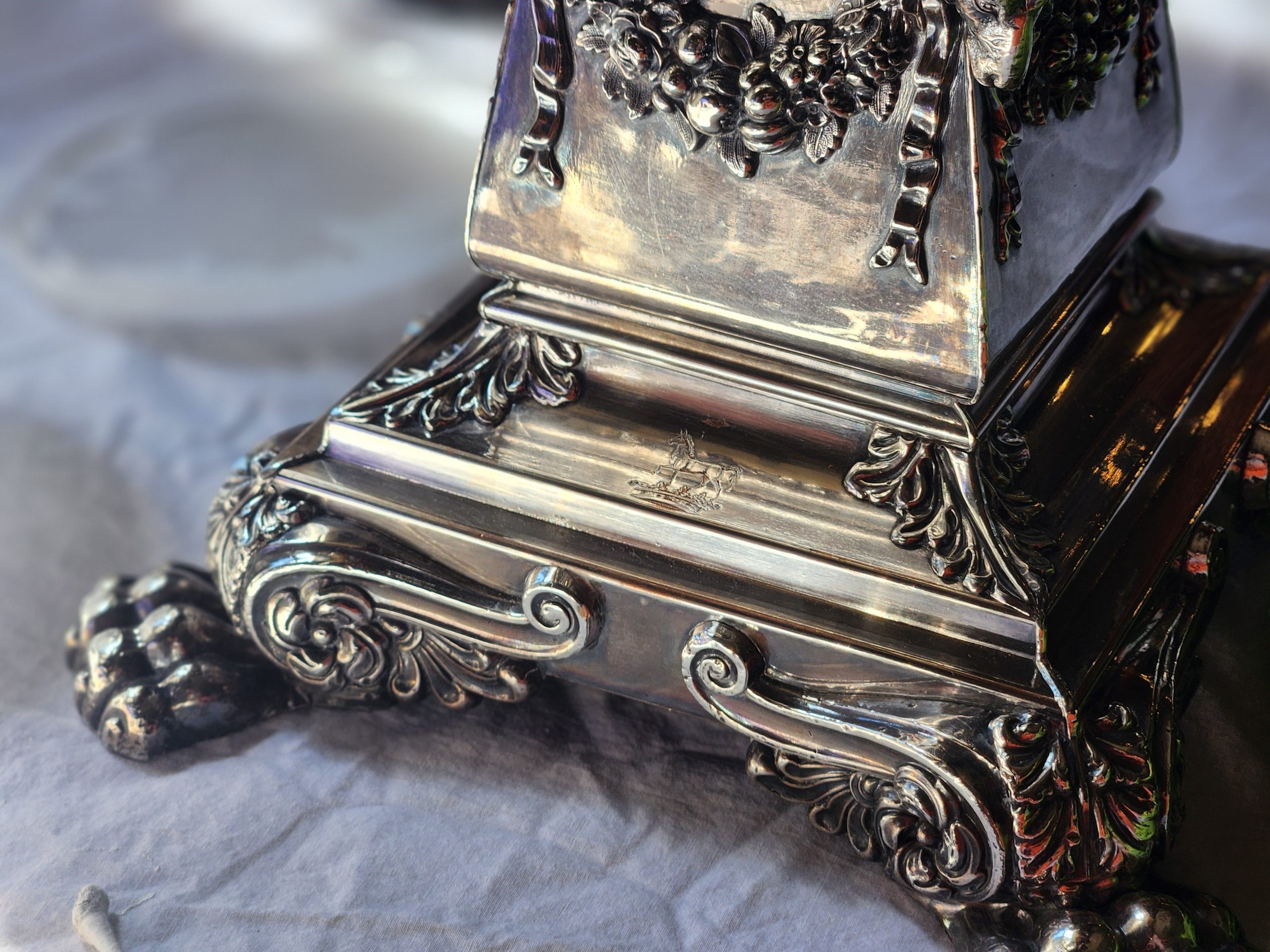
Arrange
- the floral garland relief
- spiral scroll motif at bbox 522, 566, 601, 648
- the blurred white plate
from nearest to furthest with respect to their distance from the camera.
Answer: the floral garland relief
spiral scroll motif at bbox 522, 566, 601, 648
the blurred white plate

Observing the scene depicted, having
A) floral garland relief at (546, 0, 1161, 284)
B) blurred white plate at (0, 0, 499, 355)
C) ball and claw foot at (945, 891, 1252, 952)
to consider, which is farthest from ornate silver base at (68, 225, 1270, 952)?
blurred white plate at (0, 0, 499, 355)

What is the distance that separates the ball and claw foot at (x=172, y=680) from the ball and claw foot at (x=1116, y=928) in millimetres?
419

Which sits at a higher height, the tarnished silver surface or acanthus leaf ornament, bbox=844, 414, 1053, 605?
the tarnished silver surface

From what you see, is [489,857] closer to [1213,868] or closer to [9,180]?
[1213,868]

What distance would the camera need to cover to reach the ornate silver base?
67 centimetres

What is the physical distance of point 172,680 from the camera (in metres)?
0.83

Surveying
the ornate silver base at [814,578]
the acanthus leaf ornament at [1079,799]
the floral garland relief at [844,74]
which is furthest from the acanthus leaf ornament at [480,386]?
the acanthus leaf ornament at [1079,799]

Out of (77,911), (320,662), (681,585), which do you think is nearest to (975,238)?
(681,585)

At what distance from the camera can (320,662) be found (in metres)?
0.81

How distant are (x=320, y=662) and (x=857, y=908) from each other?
0.33m

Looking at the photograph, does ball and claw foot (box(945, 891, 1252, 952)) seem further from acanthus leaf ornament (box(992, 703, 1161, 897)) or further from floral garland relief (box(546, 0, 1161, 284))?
floral garland relief (box(546, 0, 1161, 284))

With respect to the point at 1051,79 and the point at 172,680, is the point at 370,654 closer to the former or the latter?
the point at 172,680

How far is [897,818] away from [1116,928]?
0.37 feet

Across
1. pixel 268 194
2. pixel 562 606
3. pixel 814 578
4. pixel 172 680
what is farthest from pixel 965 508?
pixel 268 194
